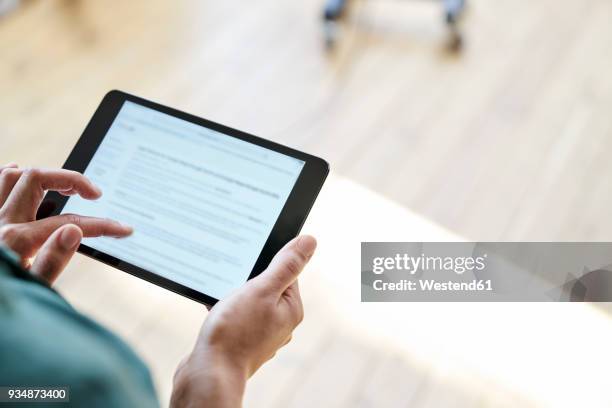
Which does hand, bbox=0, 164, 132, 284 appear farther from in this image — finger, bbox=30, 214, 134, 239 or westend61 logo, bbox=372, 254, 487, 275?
westend61 logo, bbox=372, 254, 487, 275

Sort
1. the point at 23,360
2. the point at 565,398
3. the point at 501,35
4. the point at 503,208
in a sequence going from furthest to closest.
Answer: the point at 501,35 < the point at 503,208 < the point at 565,398 < the point at 23,360

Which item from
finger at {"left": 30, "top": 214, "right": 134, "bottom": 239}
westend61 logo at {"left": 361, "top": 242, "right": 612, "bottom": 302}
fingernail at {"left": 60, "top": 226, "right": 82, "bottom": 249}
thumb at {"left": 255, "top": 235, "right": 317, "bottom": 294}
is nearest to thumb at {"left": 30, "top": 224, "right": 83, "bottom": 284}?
fingernail at {"left": 60, "top": 226, "right": 82, "bottom": 249}

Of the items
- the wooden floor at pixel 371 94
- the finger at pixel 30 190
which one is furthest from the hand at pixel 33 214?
the wooden floor at pixel 371 94

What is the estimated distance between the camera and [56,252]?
65 centimetres

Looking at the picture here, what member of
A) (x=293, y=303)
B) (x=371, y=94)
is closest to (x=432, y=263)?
(x=371, y=94)

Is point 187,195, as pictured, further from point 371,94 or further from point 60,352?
point 371,94

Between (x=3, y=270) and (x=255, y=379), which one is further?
(x=255, y=379)

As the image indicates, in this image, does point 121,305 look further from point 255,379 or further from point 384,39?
point 384,39

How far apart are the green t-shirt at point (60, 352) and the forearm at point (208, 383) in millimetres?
166

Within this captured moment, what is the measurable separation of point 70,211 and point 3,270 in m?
0.45

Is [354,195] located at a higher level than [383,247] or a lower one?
higher

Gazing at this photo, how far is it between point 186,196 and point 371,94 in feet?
3.03

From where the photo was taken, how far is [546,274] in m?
1.34

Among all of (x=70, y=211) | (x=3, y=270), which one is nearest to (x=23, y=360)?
(x=3, y=270)
